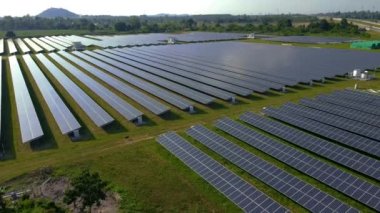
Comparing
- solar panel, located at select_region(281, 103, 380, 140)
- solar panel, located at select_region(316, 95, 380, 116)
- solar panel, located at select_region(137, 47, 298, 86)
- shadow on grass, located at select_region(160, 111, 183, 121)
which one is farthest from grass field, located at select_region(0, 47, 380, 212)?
solar panel, located at select_region(137, 47, 298, 86)

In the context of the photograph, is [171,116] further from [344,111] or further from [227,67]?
[227,67]

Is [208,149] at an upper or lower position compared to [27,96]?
lower

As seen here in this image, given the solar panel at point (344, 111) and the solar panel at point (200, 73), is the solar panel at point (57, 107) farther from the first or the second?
the solar panel at point (344, 111)

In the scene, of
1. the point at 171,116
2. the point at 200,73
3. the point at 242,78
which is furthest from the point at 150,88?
the point at 242,78

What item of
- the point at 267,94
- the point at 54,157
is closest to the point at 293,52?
the point at 267,94

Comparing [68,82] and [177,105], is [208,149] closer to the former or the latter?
[177,105]

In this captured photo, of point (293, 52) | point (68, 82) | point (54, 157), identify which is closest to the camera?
point (54, 157)

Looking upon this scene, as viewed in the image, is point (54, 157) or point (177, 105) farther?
point (177, 105)
